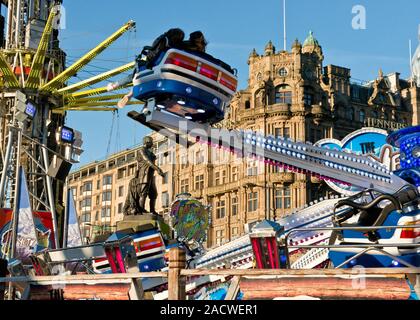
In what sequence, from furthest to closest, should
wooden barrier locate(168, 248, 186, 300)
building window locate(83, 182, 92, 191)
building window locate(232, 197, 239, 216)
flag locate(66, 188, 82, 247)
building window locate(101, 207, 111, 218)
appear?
1. building window locate(83, 182, 92, 191)
2. building window locate(101, 207, 111, 218)
3. building window locate(232, 197, 239, 216)
4. flag locate(66, 188, 82, 247)
5. wooden barrier locate(168, 248, 186, 300)

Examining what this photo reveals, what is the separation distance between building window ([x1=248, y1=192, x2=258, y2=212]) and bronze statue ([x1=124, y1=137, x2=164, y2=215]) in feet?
137

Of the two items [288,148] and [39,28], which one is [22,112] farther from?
[39,28]

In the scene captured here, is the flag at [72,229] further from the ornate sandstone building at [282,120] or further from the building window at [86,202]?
the building window at [86,202]

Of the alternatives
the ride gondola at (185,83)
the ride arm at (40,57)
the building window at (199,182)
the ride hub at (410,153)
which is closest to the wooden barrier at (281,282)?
the ride gondola at (185,83)

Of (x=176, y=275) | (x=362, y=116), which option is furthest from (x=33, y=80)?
(x=362, y=116)

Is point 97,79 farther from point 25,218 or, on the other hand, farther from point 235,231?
point 235,231

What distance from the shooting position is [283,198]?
2387 inches

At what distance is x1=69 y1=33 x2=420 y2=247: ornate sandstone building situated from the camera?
6103cm

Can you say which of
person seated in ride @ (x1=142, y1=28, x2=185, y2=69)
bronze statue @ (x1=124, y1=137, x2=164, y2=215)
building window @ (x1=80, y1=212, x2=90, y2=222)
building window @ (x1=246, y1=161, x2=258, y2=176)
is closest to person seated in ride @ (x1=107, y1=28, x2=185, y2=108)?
person seated in ride @ (x1=142, y1=28, x2=185, y2=69)

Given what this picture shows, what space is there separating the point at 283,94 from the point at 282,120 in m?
2.76

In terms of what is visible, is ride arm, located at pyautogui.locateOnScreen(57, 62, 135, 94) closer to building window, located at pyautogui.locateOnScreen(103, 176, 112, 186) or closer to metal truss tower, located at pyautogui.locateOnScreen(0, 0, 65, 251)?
metal truss tower, located at pyautogui.locateOnScreen(0, 0, 65, 251)

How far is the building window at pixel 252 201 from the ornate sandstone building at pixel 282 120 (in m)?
0.10

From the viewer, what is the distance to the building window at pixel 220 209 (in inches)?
2638
